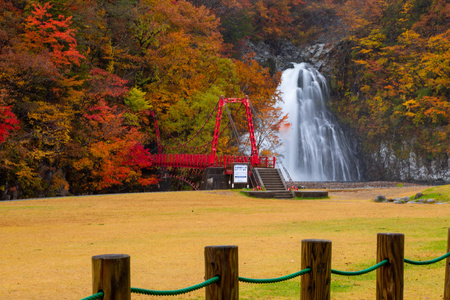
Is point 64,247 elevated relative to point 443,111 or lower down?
lower down

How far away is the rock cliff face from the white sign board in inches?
861

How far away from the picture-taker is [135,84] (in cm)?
3684

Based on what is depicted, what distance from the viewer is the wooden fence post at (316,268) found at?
3141 millimetres

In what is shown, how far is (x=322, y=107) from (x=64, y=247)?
44490 mm

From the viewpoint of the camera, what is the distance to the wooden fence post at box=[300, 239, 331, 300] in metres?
3.14

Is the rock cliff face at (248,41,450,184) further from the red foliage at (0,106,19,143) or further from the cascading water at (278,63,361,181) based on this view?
the red foliage at (0,106,19,143)

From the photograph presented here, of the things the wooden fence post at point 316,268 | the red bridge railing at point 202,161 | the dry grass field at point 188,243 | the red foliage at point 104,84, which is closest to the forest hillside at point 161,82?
the red foliage at point 104,84

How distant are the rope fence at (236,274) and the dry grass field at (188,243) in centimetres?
190

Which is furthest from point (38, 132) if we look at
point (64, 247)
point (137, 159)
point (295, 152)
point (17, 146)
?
point (295, 152)

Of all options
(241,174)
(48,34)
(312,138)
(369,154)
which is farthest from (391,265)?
(369,154)

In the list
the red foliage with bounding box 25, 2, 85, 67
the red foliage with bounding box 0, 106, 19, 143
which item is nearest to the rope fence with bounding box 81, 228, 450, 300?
the red foliage with bounding box 0, 106, 19, 143

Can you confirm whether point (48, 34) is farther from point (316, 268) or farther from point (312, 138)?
point (312, 138)

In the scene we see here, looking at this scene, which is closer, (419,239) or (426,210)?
(419,239)

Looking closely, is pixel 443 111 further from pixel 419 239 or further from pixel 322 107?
pixel 419 239
